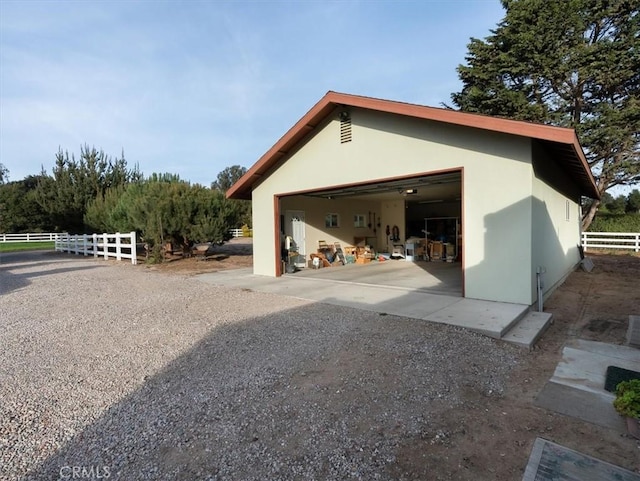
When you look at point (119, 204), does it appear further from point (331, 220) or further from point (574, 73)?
point (574, 73)

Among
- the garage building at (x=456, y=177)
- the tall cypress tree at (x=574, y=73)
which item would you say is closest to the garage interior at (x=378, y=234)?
the garage building at (x=456, y=177)

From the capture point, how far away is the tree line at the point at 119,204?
13742 millimetres

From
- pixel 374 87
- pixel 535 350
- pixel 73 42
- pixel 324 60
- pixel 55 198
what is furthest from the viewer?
pixel 55 198

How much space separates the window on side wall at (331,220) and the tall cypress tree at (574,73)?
13.2m

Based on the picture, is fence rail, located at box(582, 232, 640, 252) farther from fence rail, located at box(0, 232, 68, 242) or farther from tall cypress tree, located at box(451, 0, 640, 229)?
fence rail, located at box(0, 232, 68, 242)

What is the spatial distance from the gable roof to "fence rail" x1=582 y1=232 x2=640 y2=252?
8.74 m

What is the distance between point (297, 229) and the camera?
43.4ft

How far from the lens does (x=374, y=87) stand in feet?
57.0

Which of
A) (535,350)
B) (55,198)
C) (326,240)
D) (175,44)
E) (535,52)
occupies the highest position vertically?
(535,52)

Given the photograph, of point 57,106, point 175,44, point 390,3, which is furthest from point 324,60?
point 57,106

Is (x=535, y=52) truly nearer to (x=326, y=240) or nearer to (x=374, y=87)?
(x=374, y=87)

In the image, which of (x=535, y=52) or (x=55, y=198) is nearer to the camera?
(x=535, y=52)

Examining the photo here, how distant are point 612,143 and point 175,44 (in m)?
22.3

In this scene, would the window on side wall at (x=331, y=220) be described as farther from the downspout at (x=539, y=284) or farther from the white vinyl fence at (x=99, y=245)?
the white vinyl fence at (x=99, y=245)
